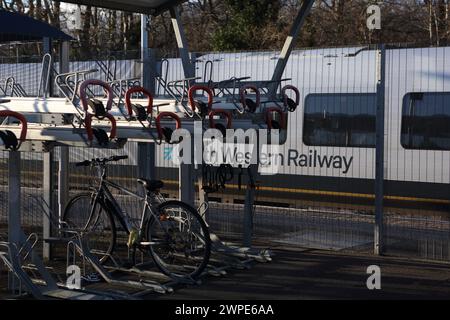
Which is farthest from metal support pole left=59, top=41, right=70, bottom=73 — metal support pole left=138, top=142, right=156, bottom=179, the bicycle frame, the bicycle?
the bicycle frame

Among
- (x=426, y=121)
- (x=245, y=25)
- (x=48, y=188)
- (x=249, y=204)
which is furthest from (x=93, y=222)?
(x=245, y=25)

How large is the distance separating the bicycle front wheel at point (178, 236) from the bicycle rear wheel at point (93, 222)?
715mm

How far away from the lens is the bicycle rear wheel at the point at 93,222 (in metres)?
8.20

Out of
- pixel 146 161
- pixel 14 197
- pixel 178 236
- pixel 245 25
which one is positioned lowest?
pixel 178 236

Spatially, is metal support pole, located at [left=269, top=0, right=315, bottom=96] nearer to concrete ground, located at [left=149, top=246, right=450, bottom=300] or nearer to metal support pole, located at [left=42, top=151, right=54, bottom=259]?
concrete ground, located at [left=149, top=246, right=450, bottom=300]

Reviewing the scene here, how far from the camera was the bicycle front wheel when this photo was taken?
24.9ft

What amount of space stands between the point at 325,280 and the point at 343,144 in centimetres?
581

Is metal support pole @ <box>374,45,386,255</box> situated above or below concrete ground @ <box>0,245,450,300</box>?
above

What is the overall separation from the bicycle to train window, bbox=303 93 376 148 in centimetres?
606

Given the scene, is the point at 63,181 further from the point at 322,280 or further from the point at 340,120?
the point at 340,120

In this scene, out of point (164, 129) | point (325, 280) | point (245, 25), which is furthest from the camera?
point (245, 25)

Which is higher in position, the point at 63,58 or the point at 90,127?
the point at 63,58

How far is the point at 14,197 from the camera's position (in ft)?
22.3

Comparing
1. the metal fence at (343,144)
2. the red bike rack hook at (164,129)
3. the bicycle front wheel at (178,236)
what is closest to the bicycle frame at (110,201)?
the bicycle front wheel at (178,236)
